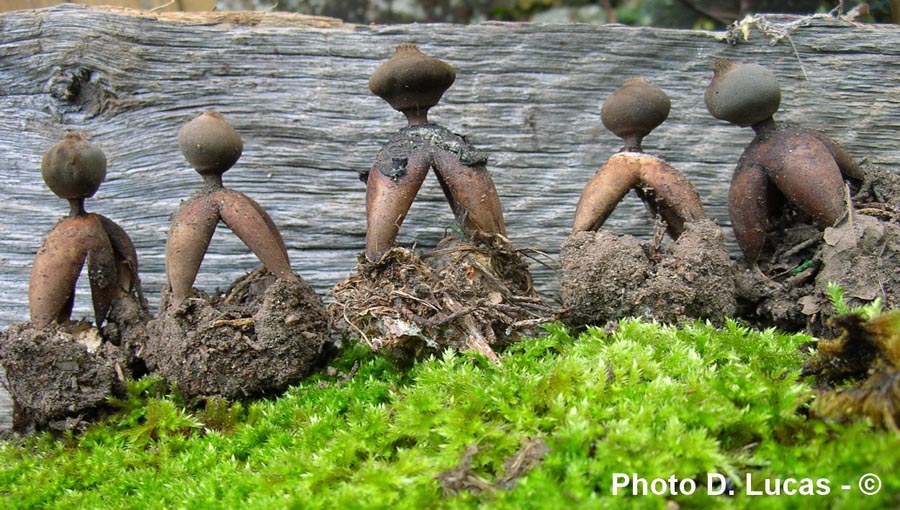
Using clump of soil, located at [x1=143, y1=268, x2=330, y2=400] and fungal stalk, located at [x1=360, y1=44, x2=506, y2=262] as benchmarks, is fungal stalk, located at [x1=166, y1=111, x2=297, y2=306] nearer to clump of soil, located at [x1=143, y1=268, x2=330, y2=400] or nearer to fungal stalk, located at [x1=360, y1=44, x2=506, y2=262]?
clump of soil, located at [x1=143, y1=268, x2=330, y2=400]

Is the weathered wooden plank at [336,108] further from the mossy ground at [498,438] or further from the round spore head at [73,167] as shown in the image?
the mossy ground at [498,438]

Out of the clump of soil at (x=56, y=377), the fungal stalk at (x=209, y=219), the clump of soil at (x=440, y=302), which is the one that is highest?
the fungal stalk at (x=209, y=219)

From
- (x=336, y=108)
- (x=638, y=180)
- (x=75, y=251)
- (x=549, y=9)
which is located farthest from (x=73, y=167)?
(x=549, y=9)

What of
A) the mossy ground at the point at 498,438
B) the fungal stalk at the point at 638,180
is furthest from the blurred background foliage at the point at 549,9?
the mossy ground at the point at 498,438

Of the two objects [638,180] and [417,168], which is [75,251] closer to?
[417,168]

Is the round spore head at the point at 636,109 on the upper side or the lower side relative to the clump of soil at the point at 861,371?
upper

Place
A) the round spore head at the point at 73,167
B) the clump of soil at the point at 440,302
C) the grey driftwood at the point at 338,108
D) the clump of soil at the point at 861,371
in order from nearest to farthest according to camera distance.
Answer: the clump of soil at the point at 861,371
the clump of soil at the point at 440,302
the round spore head at the point at 73,167
the grey driftwood at the point at 338,108
